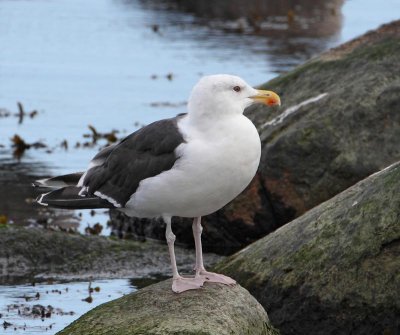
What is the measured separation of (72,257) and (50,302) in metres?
0.92

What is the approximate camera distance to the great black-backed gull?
651 centimetres

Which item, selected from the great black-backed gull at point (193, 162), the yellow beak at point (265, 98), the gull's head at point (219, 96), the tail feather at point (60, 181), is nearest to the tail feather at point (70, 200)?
the great black-backed gull at point (193, 162)

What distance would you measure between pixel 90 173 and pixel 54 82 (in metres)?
11.3

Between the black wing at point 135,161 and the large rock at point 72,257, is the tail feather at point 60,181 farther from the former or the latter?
the large rock at point 72,257

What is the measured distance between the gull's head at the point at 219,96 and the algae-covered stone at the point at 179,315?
1.12 metres

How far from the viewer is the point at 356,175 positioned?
10.1 m

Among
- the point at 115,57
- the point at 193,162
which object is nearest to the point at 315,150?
the point at 193,162

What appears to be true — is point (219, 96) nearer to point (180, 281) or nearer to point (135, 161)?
point (135, 161)

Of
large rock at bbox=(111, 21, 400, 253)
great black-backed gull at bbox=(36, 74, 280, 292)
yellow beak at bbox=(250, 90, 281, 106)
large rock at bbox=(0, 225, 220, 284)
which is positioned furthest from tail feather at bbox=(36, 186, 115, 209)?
large rock at bbox=(111, 21, 400, 253)

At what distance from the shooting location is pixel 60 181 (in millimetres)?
7656

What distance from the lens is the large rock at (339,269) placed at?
23.8 feet

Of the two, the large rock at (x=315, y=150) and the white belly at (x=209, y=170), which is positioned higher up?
the white belly at (x=209, y=170)

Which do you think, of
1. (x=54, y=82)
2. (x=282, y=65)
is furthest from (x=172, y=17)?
(x=54, y=82)

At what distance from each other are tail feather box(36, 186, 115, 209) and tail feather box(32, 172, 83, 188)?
0.38 ft
